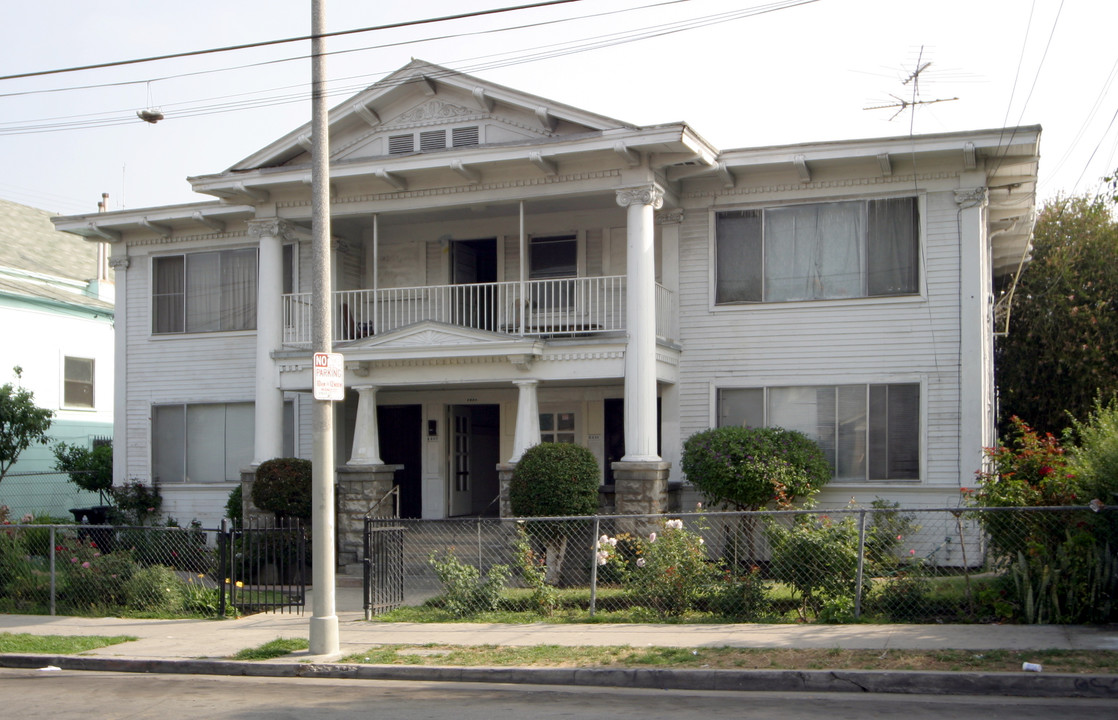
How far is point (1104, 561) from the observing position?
10414mm

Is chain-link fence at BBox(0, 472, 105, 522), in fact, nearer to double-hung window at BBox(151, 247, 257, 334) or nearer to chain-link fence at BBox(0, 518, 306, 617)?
double-hung window at BBox(151, 247, 257, 334)

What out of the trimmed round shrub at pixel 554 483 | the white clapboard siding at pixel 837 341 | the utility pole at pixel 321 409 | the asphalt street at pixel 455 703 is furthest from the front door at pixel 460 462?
the asphalt street at pixel 455 703

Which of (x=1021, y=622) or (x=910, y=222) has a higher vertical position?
(x=910, y=222)

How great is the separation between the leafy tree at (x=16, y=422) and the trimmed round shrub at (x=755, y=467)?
1349 centimetres

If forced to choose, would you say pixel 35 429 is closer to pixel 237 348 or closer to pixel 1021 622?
pixel 237 348

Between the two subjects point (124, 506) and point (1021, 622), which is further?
point (124, 506)

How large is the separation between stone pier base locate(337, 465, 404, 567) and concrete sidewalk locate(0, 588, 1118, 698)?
157 inches

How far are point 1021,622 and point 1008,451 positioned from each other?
7.53 ft

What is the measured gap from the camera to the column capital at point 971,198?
52.5ft

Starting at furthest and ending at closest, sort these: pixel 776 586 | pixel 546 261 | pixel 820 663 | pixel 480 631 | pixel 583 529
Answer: pixel 546 261
pixel 583 529
pixel 776 586
pixel 480 631
pixel 820 663

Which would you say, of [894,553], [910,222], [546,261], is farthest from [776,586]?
[546,261]

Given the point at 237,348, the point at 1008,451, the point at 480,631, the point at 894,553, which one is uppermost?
the point at 237,348

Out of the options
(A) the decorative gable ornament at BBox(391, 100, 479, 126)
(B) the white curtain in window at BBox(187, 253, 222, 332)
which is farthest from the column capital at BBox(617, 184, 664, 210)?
(B) the white curtain in window at BBox(187, 253, 222, 332)

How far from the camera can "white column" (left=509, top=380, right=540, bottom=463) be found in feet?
53.7
